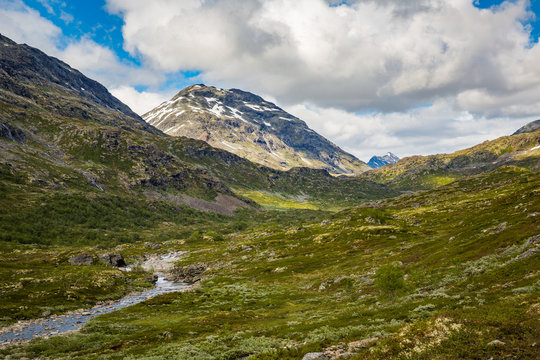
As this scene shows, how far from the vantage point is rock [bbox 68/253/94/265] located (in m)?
120

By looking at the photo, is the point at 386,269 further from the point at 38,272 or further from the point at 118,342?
the point at 38,272

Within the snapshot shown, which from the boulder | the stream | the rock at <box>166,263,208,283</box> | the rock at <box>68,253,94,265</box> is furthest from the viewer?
the rock at <box>68,253,94,265</box>

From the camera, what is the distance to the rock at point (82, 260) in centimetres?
12039

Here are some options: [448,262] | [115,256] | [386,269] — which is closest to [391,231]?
[448,262]

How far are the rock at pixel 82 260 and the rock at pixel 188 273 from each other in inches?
1364

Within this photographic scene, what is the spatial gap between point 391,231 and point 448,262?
214ft

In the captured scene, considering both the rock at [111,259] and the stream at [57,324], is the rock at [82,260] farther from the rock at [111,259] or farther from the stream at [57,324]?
the stream at [57,324]

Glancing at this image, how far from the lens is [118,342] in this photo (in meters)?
40.2

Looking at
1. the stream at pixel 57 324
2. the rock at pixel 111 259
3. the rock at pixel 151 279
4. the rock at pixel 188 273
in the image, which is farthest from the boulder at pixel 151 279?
the rock at pixel 111 259

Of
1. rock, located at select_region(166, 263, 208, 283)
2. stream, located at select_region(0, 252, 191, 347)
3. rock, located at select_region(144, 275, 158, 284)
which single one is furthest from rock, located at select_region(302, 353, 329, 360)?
rock, located at select_region(144, 275, 158, 284)

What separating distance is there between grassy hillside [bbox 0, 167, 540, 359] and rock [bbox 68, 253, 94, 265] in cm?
5962

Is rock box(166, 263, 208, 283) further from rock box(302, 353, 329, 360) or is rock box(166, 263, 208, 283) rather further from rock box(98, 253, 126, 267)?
rock box(302, 353, 329, 360)

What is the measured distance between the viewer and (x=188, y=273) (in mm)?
128375

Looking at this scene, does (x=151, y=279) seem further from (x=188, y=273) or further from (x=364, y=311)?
(x=364, y=311)
